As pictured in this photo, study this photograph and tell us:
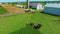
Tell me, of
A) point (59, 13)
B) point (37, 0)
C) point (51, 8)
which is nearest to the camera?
point (59, 13)

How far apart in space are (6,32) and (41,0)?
117 ft

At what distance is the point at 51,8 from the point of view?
24.7m

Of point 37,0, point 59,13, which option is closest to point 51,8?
point 59,13

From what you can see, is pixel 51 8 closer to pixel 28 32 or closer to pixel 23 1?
pixel 28 32

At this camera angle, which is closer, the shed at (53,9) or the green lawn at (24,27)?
the green lawn at (24,27)

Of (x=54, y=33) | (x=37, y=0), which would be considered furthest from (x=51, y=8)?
(x=37, y=0)

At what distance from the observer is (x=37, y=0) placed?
152ft

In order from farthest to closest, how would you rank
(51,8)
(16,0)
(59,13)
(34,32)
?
(16,0)
(51,8)
(59,13)
(34,32)

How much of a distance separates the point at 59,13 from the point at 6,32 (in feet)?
41.3

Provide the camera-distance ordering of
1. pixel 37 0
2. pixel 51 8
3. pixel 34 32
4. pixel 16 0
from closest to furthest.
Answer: pixel 34 32 → pixel 51 8 → pixel 16 0 → pixel 37 0

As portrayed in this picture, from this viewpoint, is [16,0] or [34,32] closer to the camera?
[34,32]

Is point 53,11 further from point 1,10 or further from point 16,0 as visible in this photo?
point 16,0

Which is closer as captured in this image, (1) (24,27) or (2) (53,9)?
(1) (24,27)

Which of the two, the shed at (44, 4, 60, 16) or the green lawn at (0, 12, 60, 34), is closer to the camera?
the green lawn at (0, 12, 60, 34)
